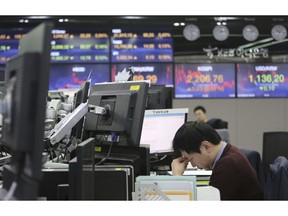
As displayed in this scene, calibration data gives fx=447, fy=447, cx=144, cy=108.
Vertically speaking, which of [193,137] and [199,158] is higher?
[193,137]

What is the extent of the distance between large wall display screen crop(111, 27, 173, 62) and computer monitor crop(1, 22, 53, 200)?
18.7ft

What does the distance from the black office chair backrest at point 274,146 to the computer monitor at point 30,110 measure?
3.70 metres

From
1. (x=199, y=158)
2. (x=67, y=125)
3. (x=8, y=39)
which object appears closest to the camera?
(x=67, y=125)

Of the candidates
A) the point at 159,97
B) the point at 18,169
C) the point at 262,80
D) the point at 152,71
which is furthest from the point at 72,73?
the point at 18,169

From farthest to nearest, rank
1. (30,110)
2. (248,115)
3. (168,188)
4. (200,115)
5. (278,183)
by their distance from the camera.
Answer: (248,115)
(200,115)
(278,183)
(168,188)
(30,110)

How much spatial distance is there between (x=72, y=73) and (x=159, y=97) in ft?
10.5

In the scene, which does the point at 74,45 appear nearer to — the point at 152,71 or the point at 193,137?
the point at 152,71

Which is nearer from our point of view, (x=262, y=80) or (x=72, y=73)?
(x=72, y=73)

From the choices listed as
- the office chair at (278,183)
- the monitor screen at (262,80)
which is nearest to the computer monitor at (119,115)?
the office chair at (278,183)

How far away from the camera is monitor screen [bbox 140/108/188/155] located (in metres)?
3.30

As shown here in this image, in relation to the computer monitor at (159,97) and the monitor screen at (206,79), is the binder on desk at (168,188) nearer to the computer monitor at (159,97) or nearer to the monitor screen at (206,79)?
the computer monitor at (159,97)

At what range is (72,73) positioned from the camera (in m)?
6.75

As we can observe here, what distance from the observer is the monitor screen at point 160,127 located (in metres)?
3.30

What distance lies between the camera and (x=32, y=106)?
990 mm
